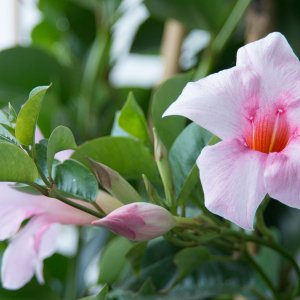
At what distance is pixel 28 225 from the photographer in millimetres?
495

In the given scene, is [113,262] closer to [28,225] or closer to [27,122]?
[28,225]

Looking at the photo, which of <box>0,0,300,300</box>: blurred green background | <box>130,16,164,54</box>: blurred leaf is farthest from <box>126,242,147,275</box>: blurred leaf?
<box>130,16,164,54</box>: blurred leaf

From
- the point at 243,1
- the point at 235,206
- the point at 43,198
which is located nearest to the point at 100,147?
the point at 43,198

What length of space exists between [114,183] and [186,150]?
3.0 inches

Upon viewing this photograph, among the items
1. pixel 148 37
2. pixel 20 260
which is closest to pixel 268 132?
pixel 20 260

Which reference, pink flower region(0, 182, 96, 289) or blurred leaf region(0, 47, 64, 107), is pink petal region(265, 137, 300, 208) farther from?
blurred leaf region(0, 47, 64, 107)

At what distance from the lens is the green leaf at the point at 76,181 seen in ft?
1.33

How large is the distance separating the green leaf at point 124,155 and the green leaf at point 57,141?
60 millimetres

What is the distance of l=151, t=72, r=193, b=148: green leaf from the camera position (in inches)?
19.0

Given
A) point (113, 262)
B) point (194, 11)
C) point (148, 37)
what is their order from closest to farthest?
point (113, 262)
point (194, 11)
point (148, 37)

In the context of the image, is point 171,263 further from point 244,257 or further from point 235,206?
point 235,206

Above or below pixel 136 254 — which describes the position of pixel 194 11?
above

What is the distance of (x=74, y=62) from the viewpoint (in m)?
0.98

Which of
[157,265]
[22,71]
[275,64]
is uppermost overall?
[275,64]
